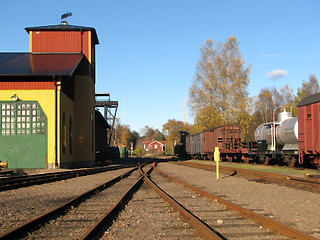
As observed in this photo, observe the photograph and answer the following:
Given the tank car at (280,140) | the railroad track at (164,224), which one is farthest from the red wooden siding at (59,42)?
the railroad track at (164,224)

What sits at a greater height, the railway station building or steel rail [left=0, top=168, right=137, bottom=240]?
the railway station building

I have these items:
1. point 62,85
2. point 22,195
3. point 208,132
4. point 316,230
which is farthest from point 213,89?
point 316,230

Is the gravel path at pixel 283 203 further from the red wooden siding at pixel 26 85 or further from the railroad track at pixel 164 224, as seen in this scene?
the red wooden siding at pixel 26 85

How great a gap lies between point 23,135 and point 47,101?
8.96 feet

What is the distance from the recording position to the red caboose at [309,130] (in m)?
18.3

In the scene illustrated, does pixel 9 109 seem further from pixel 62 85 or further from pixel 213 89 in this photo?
Answer: pixel 213 89

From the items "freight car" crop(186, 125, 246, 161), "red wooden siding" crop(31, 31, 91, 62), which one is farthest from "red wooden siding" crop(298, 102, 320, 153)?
"red wooden siding" crop(31, 31, 91, 62)

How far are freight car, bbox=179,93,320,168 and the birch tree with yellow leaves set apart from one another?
4999 millimetres

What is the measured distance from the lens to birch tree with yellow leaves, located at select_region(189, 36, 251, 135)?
4066cm

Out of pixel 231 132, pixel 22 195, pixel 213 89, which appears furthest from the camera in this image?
pixel 213 89

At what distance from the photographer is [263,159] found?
87.2 feet

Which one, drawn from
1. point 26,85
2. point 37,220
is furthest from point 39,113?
point 37,220

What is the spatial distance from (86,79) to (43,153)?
947cm

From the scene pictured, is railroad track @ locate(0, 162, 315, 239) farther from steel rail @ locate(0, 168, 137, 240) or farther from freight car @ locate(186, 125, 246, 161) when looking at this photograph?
A: freight car @ locate(186, 125, 246, 161)
